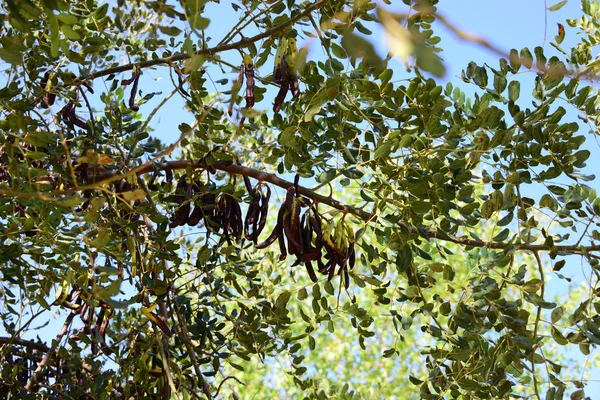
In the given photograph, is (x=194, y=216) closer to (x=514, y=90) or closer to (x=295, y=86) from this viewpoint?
(x=295, y=86)

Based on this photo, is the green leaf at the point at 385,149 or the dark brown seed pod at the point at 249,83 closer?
the green leaf at the point at 385,149

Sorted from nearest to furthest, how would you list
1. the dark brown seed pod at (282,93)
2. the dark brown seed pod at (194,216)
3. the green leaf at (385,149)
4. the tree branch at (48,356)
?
1. the green leaf at (385,149)
2. the dark brown seed pod at (282,93)
3. the dark brown seed pod at (194,216)
4. the tree branch at (48,356)

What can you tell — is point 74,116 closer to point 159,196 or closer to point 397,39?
point 159,196

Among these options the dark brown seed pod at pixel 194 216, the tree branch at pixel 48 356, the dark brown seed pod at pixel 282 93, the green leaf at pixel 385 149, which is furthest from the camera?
the tree branch at pixel 48 356

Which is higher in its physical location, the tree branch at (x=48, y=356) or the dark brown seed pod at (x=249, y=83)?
the dark brown seed pod at (x=249, y=83)

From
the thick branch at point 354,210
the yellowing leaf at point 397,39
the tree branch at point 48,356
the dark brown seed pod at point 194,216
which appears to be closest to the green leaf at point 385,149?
the thick branch at point 354,210

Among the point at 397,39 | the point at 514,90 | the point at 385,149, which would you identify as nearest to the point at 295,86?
the point at 385,149

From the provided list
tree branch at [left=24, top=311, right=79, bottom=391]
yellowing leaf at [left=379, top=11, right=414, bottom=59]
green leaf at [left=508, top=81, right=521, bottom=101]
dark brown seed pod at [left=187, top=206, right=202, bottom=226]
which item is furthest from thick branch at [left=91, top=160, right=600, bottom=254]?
yellowing leaf at [left=379, top=11, right=414, bottom=59]

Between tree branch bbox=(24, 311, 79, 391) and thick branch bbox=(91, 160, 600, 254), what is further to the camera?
tree branch bbox=(24, 311, 79, 391)

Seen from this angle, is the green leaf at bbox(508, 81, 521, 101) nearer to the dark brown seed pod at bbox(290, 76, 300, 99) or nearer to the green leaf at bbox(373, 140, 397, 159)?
the green leaf at bbox(373, 140, 397, 159)

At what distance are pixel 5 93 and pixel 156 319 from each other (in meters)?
0.57

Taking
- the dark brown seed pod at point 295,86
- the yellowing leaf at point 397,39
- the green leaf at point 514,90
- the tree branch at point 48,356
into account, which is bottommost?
the yellowing leaf at point 397,39

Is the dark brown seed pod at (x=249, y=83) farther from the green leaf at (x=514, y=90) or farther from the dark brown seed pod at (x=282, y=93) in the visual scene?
the green leaf at (x=514, y=90)

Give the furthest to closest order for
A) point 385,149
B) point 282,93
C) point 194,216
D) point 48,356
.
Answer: point 48,356 < point 194,216 < point 282,93 < point 385,149
